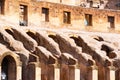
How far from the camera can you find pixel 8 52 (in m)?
30.8

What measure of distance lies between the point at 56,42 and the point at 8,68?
7.29 meters

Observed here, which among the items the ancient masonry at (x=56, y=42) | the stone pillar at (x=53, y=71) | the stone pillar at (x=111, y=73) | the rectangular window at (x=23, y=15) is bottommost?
the stone pillar at (x=111, y=73)

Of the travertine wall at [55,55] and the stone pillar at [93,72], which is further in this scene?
the stone pillar at [93,72]

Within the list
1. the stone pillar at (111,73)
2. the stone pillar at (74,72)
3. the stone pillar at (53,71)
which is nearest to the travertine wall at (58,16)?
the stone pillar at (53,71)

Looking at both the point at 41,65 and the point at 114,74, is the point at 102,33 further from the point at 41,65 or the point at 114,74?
the point at 41,65

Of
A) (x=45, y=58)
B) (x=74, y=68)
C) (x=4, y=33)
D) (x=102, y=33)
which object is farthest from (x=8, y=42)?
(x=102, y=33)

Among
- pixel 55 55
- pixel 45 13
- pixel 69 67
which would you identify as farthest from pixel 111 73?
pixel 45 13

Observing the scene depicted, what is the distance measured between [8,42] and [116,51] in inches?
402

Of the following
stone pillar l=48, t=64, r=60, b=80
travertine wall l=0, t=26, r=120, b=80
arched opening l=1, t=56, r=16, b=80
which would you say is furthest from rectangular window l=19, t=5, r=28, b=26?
arched opening l=1, t=56, r=16, b=80

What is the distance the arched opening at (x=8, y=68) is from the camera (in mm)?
31545

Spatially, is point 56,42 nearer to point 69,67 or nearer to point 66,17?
point 69,67

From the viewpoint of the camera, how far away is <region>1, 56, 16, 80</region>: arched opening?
3155 cm

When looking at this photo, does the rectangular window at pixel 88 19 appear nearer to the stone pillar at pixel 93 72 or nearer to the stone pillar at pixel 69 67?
the stone pillar at pixel 93 72

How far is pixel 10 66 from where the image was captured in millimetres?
31875
